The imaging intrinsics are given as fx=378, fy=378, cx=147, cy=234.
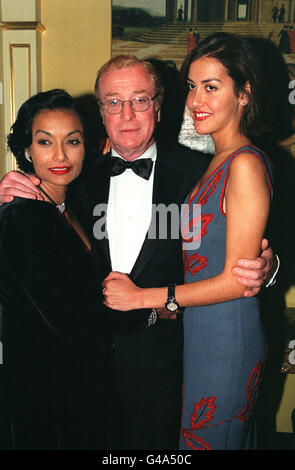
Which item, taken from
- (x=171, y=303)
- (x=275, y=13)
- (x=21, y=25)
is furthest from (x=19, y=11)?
(x=171, y=303)

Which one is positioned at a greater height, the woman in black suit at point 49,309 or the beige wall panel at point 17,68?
the beige wall panel at point 17,68

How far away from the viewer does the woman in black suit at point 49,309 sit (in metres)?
1.29

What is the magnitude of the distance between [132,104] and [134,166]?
28cm

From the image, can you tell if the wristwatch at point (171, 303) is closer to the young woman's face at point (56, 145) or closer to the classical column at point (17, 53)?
the young woman's face at point (56, 145)

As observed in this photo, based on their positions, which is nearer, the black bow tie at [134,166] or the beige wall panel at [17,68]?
the black bow tie at [134,166]

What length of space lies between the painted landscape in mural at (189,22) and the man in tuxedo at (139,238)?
1048mm

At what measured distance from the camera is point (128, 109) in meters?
1.71

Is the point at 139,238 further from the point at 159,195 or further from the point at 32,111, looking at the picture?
the point at 32,111

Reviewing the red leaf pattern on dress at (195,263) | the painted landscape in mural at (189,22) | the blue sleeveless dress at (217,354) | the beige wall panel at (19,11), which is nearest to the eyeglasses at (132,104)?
the blue sleeveless dress at (217,354)

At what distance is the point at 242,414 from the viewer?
4.84 ft

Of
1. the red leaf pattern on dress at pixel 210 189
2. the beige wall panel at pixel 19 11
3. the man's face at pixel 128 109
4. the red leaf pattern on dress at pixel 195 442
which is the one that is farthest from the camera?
the beige wall panel at pixel 19 11

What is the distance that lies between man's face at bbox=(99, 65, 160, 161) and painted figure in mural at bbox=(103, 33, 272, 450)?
1.04 feet

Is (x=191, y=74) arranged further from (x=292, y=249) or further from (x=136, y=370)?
(x=292, y=249)

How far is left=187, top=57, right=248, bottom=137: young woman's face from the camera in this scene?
1388mm
